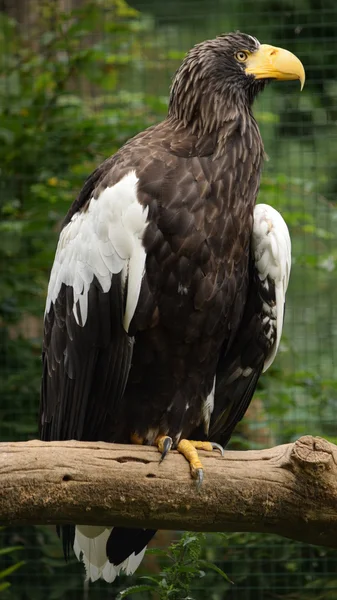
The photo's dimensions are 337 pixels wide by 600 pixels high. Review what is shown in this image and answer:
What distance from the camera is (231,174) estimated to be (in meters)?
3.22

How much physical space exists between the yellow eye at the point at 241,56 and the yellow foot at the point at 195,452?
1395 mm

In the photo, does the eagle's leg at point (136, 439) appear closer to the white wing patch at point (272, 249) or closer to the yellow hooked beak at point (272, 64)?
the white wing patch at point (272, 249)

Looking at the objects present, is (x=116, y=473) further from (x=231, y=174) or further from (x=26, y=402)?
(x=26, y=402)

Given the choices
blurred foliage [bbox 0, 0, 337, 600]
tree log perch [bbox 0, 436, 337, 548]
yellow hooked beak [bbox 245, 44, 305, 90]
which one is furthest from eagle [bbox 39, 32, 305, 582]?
blurred foliage [bbox 0, 0, 337, 600]

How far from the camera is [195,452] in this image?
291cm

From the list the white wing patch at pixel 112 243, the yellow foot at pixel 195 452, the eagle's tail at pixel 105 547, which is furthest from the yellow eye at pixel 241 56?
the eagle's tail at pixel 105 547

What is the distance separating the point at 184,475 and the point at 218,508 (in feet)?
0.48

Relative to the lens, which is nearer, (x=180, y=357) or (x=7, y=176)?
(x=180, y=357)

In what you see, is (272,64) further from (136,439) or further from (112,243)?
(136,439)

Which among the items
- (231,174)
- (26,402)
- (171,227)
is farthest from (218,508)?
(26,402)

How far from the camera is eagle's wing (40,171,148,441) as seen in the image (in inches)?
119

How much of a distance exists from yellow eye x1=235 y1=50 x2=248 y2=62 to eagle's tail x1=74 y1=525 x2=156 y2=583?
1.77 m

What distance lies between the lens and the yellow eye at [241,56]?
3.48 metres

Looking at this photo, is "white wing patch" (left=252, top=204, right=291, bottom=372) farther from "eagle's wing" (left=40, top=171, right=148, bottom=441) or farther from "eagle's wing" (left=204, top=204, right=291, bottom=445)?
"eagle's wing" (left=40, top=171, right=148, bottom=441)
